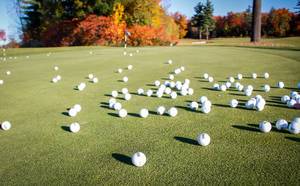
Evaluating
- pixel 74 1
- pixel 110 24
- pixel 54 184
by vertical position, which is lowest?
pixel 54 184

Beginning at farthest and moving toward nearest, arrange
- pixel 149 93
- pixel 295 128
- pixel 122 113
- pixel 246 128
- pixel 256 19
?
pixel 256 19 → pixel 149 93 → pixel 122 113 → pixel 246 128 → pixel 295 128

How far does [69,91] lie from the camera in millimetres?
5625

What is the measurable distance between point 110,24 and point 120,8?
2.62 m

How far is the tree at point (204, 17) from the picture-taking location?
7469cm

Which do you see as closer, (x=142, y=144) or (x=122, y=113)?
(x=142, y=144)

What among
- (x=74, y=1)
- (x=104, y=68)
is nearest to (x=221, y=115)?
(x=104, y=68)

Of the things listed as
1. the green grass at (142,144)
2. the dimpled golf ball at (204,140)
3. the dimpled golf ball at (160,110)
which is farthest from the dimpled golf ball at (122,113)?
the dimpled golf ball at (204,140)

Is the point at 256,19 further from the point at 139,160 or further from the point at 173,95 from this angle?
the point at 139,160

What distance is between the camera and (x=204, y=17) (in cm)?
7450

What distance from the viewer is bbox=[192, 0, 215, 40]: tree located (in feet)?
245

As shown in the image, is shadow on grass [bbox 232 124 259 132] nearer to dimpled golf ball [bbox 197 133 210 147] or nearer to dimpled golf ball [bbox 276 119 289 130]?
dimpled golf ball [bbox 276 119 289 130]

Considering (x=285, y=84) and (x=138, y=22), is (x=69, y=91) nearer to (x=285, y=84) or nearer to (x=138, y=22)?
(x=285, y=84)

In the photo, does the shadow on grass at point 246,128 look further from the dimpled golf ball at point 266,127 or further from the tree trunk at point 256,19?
the tree trunk at point 256,19

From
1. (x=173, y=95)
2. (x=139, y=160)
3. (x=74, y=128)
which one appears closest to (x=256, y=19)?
(x=173, y=95)
